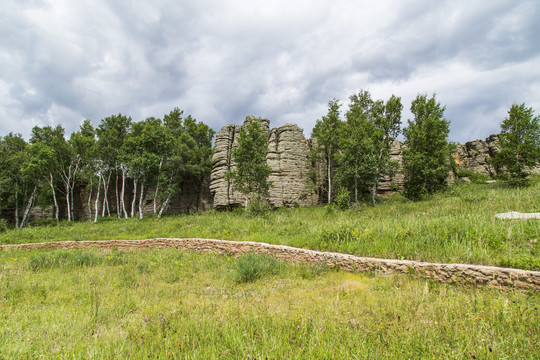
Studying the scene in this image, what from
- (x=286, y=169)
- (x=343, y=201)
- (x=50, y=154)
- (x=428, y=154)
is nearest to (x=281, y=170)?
(x=286, y=169)

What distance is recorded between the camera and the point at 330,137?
29.1 m

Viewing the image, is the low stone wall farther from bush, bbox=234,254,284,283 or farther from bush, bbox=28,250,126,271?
bush, bbox=28,250,126,271

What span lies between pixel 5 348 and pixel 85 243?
1631cm

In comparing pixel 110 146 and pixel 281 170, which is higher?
pixel 110 146

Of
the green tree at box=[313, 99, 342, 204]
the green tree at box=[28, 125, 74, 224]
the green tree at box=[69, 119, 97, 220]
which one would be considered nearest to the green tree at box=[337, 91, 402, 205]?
the green tree at box=[313, 99, 342, 204]

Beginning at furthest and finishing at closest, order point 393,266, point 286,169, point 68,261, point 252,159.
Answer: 1. point 286,169
2. point 252,159
3. point 68,261
4. point 393,266

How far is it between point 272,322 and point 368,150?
2434 centimetres

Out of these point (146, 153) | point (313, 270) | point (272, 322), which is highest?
point (146, 153)

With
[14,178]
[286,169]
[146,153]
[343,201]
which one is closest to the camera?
[343,201]

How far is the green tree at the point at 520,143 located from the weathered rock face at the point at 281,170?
808 inches

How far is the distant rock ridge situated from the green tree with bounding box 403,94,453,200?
253 centimetres

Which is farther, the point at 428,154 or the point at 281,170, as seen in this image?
the point at 281,170

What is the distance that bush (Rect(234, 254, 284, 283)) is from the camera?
723cm

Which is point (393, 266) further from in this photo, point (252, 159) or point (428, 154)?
point (428, 154)
